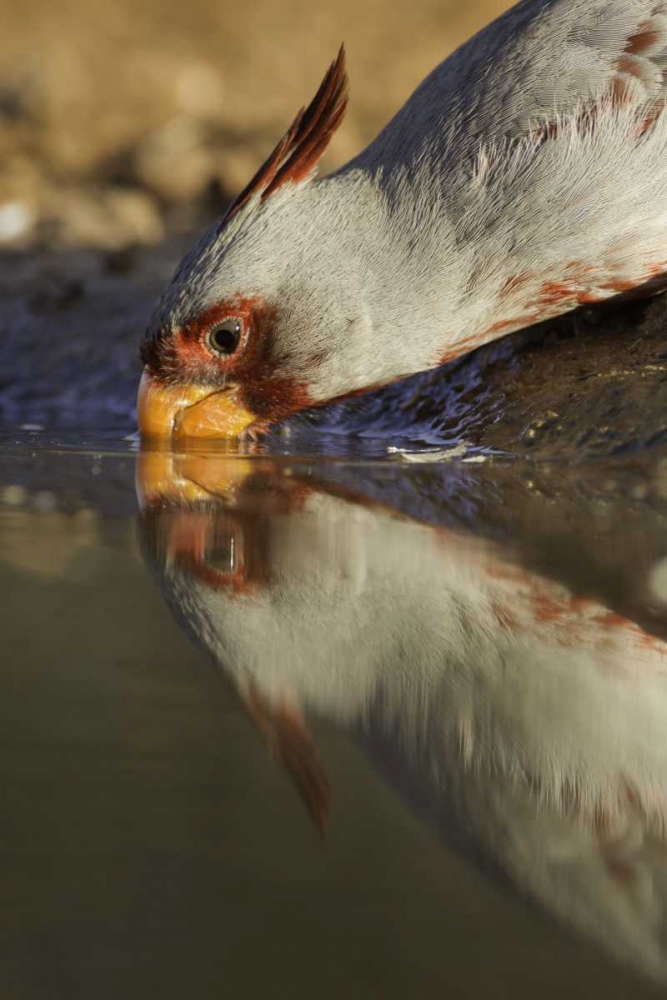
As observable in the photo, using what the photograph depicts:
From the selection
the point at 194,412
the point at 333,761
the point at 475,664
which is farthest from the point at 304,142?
the point at 333,761

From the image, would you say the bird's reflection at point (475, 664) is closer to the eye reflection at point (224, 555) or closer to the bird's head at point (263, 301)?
the eye reflection at point (224, 555)

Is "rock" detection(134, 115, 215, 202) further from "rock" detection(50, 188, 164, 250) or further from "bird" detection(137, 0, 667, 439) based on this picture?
"bird" detection(137, 0, 667, 439)

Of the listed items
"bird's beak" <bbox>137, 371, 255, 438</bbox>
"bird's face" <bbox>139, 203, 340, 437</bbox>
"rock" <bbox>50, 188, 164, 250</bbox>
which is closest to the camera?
"bird's face" <bbox>139, 203, 340, 437</bbox>

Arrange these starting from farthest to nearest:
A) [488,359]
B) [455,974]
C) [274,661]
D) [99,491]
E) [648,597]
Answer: [488,359] < [99,491] < [648,597] < [274,661] < [455,974]

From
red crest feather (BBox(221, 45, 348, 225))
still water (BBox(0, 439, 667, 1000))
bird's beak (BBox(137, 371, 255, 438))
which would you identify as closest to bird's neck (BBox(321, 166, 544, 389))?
red crest feather (BBox(221, 45, 348, 225))

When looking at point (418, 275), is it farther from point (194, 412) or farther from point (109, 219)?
point (109, 219)

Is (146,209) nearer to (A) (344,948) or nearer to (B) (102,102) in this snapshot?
(B) (102,102)

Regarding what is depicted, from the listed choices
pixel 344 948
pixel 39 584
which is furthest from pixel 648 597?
pixel 344 948
